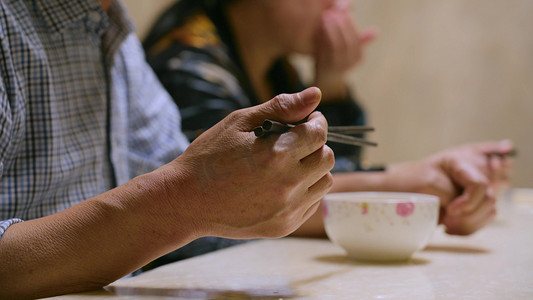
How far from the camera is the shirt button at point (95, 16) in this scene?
747mm

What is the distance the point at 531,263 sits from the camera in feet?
2.39

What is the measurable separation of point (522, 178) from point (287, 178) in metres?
2.34

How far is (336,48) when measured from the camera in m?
1.74

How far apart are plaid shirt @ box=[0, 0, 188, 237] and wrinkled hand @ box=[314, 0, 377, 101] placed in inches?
36.8

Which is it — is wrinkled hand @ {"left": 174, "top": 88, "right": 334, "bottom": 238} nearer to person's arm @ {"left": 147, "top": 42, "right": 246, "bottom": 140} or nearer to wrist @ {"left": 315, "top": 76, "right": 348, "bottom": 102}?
person's arm @ {"left": 147, "top": 42, "right": 246, "bottom": 140}

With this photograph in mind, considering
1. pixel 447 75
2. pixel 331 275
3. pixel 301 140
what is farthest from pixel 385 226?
pixel 447 75

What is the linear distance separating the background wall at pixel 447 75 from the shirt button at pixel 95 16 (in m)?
1.77

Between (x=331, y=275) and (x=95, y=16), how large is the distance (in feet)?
1.58

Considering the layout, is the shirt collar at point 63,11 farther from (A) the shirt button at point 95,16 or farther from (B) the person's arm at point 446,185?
(B) the person's arm at point 446,185

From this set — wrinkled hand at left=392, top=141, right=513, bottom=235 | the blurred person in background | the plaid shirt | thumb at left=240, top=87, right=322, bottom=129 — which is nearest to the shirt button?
the plaid shirt

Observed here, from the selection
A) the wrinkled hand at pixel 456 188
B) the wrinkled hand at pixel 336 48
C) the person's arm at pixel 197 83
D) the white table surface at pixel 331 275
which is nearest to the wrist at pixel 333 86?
the wrinkled hand at pixel 336 48

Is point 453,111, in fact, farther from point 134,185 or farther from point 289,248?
point 134,185

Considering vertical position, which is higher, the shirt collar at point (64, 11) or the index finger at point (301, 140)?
the shirt collar at point (64, 11)

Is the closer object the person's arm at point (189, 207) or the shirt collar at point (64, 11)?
the person's arm at point (189, 207)
